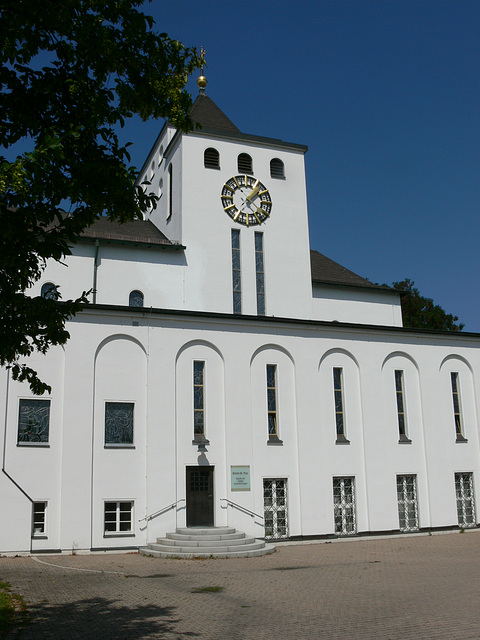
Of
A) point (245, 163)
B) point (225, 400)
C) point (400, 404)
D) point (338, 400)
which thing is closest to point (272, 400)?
point (225, 400)

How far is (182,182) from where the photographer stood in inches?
1205

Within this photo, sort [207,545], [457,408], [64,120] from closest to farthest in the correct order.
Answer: [64,120] < [207,545] < [457,408]

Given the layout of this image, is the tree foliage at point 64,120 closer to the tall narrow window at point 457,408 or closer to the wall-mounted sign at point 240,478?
the wall-mounted sign at point 240,478

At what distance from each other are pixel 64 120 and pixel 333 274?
2827 cm

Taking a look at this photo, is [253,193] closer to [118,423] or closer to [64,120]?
[118,423]

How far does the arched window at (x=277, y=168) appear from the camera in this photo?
3309 cm

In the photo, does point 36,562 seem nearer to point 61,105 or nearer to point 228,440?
point 228,440

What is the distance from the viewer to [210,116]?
35.8 meters

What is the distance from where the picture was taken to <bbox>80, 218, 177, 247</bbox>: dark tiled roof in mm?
29094

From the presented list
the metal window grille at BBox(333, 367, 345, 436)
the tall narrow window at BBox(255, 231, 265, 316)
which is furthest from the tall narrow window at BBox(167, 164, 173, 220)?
the metal window grille at BBox(333, 367, 345, 436)

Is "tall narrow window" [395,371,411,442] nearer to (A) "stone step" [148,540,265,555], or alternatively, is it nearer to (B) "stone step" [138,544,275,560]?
(A) "stone step" [148,540,265,555]

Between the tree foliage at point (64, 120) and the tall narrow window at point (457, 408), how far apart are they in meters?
22.0

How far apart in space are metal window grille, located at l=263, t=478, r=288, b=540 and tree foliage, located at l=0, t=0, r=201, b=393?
51.8 ft

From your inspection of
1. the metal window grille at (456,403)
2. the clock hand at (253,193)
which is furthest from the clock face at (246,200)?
the metal window grille at (456,403)
